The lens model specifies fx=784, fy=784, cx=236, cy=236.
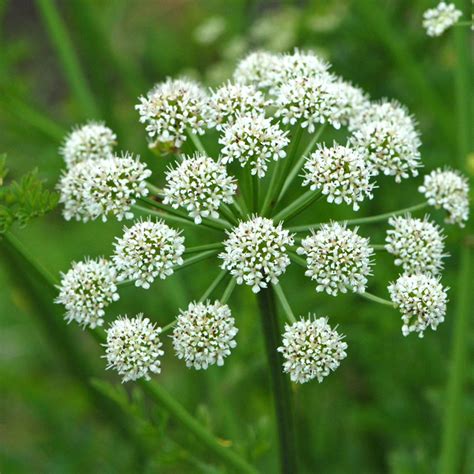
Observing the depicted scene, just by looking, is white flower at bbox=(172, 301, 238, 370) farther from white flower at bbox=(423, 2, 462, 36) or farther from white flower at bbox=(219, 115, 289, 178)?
white flower at bbox=(423, 2, 462, 36)

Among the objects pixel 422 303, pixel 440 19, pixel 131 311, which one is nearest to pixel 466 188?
pixel 422 303

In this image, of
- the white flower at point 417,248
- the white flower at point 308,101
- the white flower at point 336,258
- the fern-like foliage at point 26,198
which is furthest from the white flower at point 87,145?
the white flower at point 417,248

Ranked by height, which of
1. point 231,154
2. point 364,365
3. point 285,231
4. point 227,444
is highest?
point 364,365

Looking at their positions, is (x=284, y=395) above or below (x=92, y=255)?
below

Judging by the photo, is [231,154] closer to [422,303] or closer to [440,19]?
[422,303]

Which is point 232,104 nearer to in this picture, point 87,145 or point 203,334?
point 87,145

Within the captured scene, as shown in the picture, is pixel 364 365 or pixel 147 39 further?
pixel 147 39
